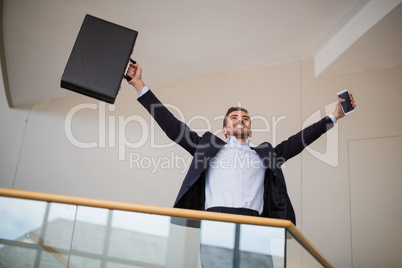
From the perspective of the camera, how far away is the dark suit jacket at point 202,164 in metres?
2.92

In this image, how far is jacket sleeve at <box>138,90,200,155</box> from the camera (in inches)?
116

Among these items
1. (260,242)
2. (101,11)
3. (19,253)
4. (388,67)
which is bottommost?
(19,253)

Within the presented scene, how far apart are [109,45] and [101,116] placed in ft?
9.14

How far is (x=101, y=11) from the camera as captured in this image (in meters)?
4.28

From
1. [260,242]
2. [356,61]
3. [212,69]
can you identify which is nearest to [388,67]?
[356,61]

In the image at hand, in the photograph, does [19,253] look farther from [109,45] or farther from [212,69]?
[212,69]

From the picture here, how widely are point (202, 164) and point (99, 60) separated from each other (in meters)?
0.89

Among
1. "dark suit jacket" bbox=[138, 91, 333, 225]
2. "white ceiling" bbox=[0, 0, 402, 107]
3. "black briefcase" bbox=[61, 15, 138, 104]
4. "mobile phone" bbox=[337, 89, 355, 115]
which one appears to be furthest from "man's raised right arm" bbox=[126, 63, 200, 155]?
"white ceiling" bbox=[0, 0, 402, 107]

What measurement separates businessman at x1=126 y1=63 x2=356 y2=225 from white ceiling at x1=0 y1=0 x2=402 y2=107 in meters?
1.11

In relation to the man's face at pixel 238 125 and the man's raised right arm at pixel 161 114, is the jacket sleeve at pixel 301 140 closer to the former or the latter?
the man's face at pixel 238 125

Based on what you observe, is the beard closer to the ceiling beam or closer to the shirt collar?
the shirt collar
